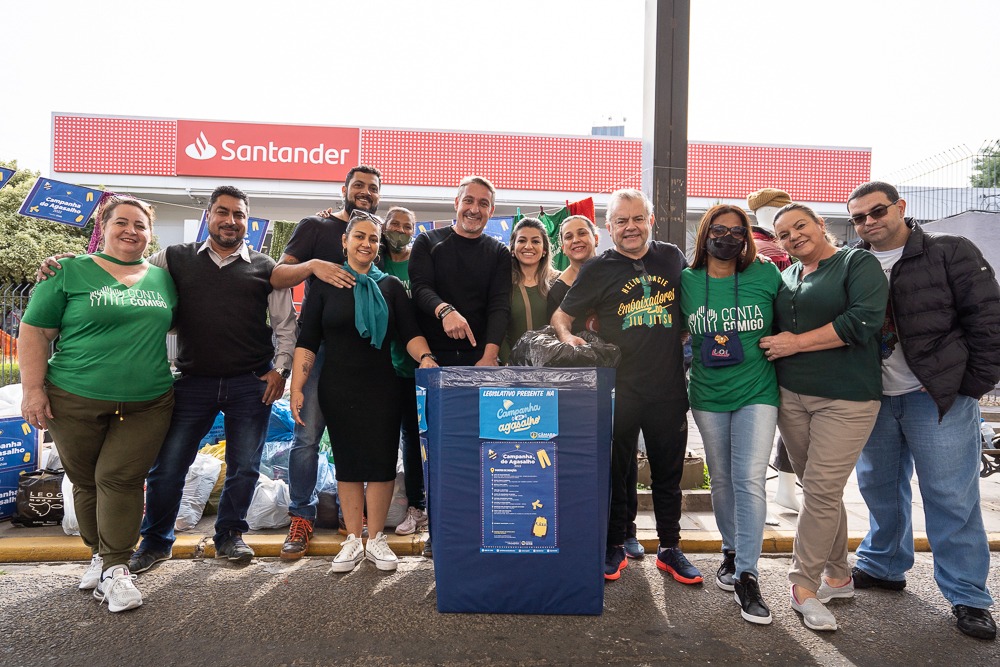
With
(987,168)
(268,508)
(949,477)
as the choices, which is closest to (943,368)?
(949,477)

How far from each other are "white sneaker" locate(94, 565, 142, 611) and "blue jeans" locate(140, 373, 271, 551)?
480mm

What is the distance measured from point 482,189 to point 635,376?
1377 mm

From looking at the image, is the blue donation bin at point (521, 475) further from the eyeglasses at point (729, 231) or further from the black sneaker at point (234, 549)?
the black sneaker at point (234, 549)

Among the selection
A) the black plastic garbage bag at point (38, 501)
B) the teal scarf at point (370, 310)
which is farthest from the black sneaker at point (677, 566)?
the black plastic garbage bag at point (38, 501)

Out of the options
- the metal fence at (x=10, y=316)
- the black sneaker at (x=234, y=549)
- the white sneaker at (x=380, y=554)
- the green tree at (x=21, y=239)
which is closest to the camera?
the white sneaker at (x=380, y=554)

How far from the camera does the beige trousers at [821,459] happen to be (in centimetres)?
290

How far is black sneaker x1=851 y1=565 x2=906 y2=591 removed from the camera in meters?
3.34

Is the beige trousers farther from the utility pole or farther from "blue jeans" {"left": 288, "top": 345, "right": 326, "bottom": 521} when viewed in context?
"blue jeans" {"left": 288, "top": 345, "right": 326, "bottom": 521}

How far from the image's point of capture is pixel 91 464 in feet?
10.3

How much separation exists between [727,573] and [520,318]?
1781 millimetres

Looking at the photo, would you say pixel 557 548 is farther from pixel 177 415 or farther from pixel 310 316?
pixel 177 415

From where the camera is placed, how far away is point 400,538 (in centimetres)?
406

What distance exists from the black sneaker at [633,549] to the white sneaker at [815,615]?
0.97 m

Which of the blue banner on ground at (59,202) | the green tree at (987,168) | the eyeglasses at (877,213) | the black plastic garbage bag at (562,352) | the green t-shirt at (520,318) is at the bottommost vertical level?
the black plastic garbage bag at (562,352)
